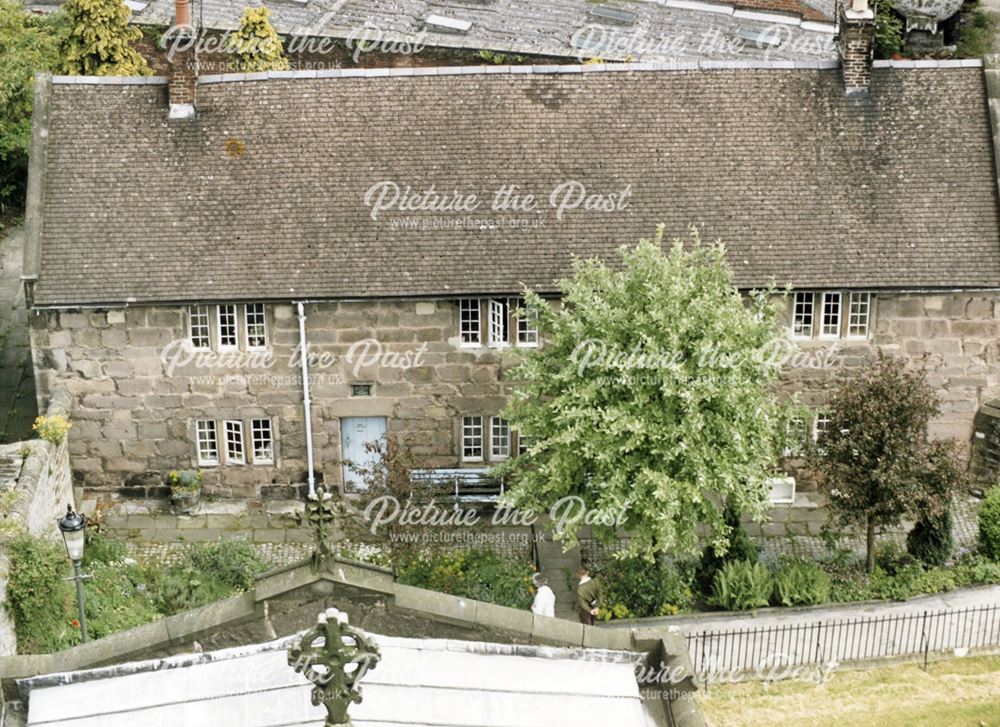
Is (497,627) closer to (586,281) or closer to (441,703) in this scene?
(441,703)

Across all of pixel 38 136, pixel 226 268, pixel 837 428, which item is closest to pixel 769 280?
pixel 837 428

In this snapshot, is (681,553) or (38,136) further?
(38,136)

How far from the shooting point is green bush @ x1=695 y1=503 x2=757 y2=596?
28.8m

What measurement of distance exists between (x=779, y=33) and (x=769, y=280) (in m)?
22.4

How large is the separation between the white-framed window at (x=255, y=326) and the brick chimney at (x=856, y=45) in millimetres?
14219

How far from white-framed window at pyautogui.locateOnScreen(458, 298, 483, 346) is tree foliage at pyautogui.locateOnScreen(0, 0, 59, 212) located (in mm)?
18007

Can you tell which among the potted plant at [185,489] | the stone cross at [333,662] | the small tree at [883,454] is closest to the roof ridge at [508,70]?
the small tree at [883,454]

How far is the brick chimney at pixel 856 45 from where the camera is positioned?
106 ft

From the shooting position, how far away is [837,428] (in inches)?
1113

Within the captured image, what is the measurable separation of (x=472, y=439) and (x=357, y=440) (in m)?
2.63

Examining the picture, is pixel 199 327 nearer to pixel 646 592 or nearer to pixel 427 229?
pixel 427 229

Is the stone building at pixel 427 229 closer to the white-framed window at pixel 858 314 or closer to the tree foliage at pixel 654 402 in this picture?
the white-framed window at pixel 858 314

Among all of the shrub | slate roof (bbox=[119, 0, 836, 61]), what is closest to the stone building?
the shrub

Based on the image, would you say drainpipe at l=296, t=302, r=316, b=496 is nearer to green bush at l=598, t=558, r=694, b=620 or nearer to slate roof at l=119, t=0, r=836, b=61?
green bush at l=598, t=558, r=694, b=620
